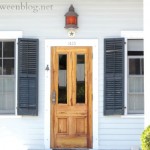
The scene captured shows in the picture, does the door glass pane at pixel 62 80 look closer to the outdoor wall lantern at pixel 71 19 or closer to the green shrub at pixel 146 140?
the outdoor wall lantern at pixel 71 19

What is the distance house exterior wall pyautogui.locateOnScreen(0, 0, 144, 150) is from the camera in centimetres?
1002

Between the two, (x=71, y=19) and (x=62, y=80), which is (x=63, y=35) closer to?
(x=71, y=19)

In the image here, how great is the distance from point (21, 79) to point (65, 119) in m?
1.36

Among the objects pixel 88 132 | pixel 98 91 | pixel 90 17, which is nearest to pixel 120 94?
pixel 98 91

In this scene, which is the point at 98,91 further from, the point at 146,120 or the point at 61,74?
the point at 146,120

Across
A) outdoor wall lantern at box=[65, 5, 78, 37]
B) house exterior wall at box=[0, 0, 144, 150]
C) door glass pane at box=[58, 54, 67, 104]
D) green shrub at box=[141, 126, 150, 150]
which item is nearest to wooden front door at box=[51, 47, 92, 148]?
door glass pane at box=[58, 54, 67, 104]

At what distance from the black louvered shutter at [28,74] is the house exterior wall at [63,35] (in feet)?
0.51

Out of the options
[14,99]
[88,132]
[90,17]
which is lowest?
[88,132]

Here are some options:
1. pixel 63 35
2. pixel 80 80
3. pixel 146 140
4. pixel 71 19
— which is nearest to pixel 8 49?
pixel 63 35

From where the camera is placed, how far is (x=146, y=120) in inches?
318

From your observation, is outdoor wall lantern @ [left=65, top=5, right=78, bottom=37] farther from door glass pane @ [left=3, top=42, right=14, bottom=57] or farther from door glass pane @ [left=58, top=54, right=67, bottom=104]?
door glass pane @ [left=3, top=42, right=14, bottom=57]

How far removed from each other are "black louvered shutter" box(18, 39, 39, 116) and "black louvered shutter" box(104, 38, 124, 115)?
1586 mm

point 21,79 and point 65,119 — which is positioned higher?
point 21,79

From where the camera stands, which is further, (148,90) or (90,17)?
(90,17)
